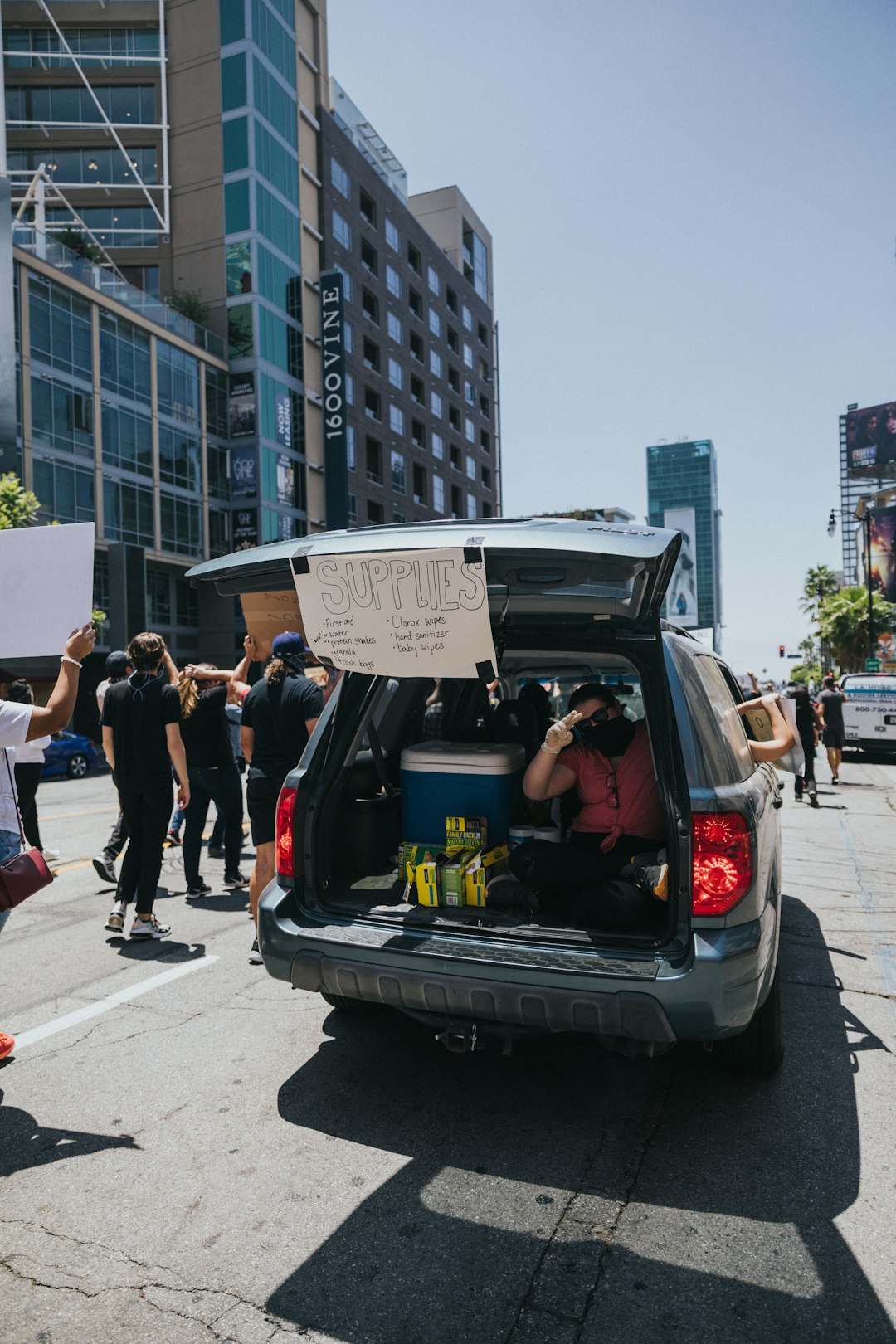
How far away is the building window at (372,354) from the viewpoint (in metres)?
48.4

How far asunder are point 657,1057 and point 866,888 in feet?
13.4

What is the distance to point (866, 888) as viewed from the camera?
23.9 feet

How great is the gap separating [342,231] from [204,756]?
45.0 metres

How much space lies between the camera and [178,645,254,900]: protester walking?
279 inches

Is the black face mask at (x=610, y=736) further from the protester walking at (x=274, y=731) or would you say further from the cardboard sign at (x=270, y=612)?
the protester walking at (x=274, y=731)

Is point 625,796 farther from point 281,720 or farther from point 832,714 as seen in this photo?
point 832,714

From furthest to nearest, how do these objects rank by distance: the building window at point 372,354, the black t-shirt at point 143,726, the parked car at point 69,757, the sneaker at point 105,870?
the building window at point 372,354, the parked car at point 69,757, the sneaker at point 105,870, the black t-shirt at point 143,726

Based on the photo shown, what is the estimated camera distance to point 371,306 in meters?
49.7

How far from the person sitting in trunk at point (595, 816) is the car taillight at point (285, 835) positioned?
0.89 m

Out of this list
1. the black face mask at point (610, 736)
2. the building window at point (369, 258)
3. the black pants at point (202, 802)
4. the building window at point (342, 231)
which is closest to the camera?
the black face mask at point (610, 736)

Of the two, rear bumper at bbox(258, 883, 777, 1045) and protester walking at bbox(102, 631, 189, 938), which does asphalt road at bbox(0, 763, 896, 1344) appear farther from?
protester walking at bbox(102, 631, 189, 938)

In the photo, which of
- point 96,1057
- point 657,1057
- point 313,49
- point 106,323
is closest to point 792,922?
point 657,1057

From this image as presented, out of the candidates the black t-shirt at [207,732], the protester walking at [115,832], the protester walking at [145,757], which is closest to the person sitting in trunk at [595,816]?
the protester walking at [145,757]

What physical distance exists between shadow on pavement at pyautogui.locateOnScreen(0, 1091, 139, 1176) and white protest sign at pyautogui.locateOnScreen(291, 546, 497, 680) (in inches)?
77.1
